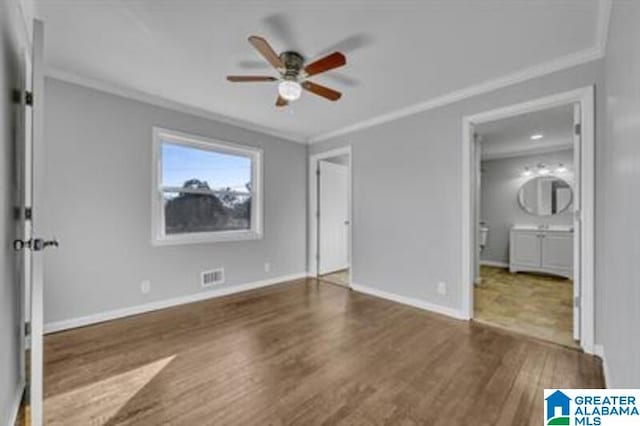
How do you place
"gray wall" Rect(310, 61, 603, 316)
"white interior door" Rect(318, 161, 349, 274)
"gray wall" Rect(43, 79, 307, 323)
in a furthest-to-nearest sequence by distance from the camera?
1. "white interior door" Rect(318, 161, 349, 274)
2. "gray wall" Rect(310, 61, 603, 316)
3. "gray wall" Rect(43, 79, 307, 323)

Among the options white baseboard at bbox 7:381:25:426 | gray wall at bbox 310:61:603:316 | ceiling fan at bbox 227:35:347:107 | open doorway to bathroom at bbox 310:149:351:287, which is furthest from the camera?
open doorway to bathroom at bbox 310:149:351:287

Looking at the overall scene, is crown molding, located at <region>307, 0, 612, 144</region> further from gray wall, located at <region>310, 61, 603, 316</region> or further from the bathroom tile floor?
the bathroom tile floor

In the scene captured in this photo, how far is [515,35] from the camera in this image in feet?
6.80

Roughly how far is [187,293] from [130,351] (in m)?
1.21

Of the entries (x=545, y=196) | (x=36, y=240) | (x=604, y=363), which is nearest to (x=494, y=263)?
(x=545, y=196)

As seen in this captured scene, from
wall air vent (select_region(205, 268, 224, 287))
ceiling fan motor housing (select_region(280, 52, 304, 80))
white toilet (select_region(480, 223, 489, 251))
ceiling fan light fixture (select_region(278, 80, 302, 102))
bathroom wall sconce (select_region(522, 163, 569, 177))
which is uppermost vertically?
ceiling fan motor housing (select_region(280, 52, 304, 80))

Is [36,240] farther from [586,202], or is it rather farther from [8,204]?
[586,202]

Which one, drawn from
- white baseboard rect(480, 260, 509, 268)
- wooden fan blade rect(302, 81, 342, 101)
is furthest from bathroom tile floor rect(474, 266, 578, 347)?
wooden fan blade rect(302, 81, 342, 101)

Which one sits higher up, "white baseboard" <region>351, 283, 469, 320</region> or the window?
the window

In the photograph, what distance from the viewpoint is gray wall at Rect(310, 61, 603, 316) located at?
9.91 ft

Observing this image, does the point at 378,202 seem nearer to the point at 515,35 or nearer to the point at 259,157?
the point at 259,157

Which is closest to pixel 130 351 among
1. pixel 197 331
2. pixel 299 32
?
pixel 197 331

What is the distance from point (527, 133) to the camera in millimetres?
4445

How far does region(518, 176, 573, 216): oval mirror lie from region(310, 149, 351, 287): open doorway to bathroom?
3.64 metres
